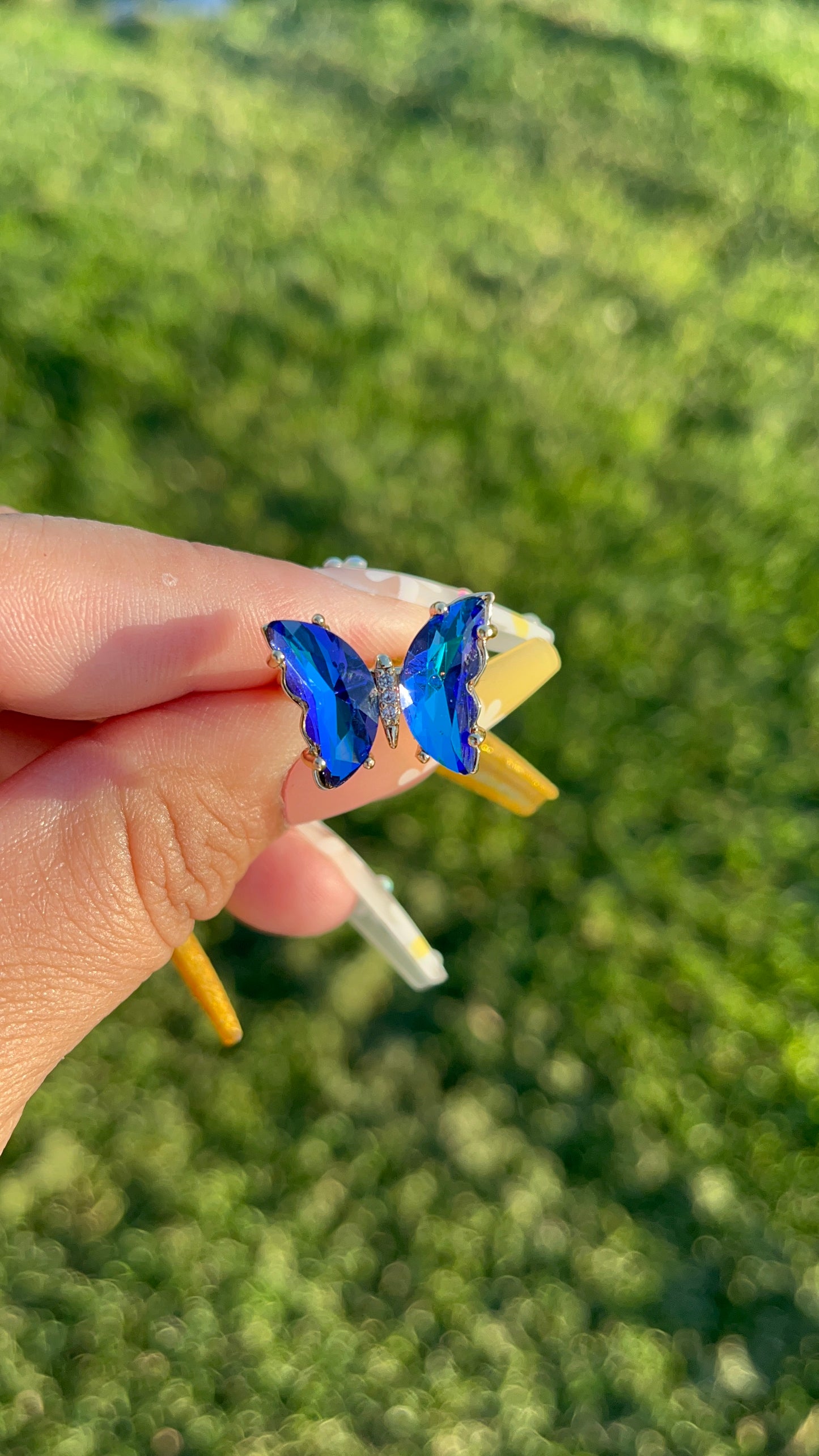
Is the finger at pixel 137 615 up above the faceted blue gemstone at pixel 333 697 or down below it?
below

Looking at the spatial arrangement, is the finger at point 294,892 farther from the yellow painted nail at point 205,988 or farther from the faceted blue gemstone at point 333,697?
the faceted blue gemstone at point 333,697

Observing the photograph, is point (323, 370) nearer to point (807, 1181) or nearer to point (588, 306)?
point (588, 306)

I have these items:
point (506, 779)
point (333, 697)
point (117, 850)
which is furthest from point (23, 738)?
point (506, 779)

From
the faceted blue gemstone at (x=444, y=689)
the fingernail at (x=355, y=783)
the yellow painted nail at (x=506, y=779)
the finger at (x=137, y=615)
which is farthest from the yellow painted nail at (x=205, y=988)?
the faceted blue gemstone at (x=444, y=689)

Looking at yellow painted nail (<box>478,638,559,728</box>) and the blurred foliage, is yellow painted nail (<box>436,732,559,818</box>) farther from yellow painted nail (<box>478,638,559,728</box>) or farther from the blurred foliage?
the blurred foliage

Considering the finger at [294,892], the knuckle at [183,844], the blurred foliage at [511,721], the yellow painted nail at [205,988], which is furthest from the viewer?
the finger at [294,892]

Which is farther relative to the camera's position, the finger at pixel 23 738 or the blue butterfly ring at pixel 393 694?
the finger at pixel 23 738

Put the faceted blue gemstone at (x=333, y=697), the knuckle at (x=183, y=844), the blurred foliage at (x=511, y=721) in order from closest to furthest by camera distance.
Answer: the faceted blue gemstone at (x=333, y=697), the knuckle at (x=183, y=844), the blurred foliage at (x=511, y=721)
